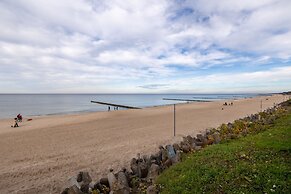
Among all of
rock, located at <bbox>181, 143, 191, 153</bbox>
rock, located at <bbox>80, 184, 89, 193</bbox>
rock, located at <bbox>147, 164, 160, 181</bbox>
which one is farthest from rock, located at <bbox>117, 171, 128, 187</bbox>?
rock, located at <bbox>181, 143, 191, 153</bbox>

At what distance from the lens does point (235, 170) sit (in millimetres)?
5262

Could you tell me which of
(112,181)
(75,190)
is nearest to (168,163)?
(112,181)

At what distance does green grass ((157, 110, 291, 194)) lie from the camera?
4598 millimetres

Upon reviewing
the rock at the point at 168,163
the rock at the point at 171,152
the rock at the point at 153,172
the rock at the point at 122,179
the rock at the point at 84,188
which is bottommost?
the rock at the point at 84,188

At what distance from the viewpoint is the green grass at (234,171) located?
4598 mm

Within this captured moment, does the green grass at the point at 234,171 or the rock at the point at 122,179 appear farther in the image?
the rock at the point at 122,179

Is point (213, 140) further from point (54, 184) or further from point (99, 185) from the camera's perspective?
point (54, 184)

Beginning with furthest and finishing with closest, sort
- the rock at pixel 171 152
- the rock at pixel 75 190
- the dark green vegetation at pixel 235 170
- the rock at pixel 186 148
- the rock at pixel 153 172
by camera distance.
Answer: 1. the rock at pixel 186 148
2. the rock at pixel 171 152
3. the rock at pixel 153 172
4. the rock at pixel 75 190
5. the dark green vegetation at pixel 235 170

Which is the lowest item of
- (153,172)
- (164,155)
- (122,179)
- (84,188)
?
(84,188)

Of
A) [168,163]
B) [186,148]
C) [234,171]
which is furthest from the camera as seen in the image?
[186,148]

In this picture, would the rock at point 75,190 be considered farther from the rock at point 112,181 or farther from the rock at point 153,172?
the rock at point 153,172

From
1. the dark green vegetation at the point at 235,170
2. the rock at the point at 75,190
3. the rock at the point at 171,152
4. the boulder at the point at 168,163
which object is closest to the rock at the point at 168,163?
the boulder at the point at 168,163

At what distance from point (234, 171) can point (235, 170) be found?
0.05 metres

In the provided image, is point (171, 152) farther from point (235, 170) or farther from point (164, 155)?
point (235, 170)
